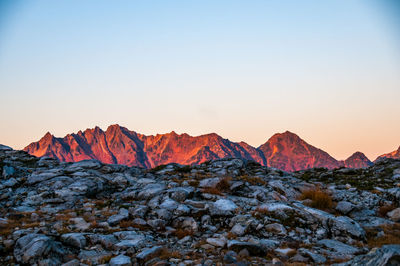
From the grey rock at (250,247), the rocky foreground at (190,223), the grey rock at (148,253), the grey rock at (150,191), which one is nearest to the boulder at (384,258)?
the rocky foreground at (190,223)

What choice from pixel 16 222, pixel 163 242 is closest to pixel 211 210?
pixel 163 242

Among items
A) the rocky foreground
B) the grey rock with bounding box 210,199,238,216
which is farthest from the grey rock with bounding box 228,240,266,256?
the grey rock with bounding box 210,199,238,216

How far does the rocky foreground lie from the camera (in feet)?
26.8

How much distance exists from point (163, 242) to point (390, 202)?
1285 cm

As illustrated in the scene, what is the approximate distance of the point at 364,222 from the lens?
40.4ft

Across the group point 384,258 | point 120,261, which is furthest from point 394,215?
point 120,261

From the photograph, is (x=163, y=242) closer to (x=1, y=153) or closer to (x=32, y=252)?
(x=32, y=252)

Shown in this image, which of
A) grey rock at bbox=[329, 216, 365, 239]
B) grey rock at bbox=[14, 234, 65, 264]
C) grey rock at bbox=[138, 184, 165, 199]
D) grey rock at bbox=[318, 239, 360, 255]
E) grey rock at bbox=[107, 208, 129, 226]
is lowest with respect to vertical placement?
grey rock at bbox=[14, 234, 65, 264]

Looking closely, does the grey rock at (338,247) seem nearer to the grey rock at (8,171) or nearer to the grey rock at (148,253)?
the grey rock at (148,253)

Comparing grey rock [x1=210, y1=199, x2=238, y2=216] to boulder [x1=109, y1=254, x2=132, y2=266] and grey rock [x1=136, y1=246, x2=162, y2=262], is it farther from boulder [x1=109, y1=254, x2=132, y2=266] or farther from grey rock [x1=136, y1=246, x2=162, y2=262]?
boulder [x1=109, y1=254, x2=132, y2=266]

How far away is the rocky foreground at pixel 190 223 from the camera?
8.18 m

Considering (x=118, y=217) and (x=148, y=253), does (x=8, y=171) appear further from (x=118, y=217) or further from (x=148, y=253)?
(x=148, y=253)

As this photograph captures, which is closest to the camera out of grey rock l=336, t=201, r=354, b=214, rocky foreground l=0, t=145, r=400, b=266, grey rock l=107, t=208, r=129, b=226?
rocky foreground l=0, t=145, r=400, b=266

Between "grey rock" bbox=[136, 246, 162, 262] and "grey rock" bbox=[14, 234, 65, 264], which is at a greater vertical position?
"grey rock" bbox=[136, 246, 162, 262]
